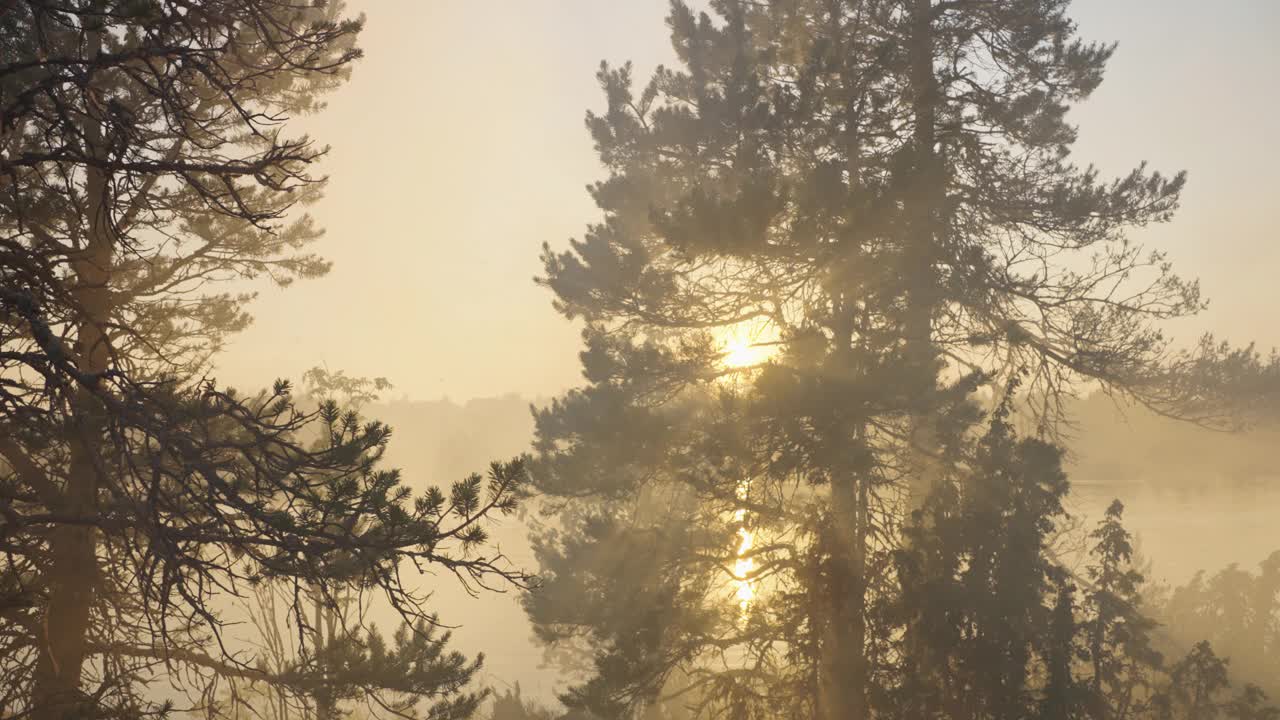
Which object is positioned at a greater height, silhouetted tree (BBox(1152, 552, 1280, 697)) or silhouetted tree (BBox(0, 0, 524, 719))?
silhouetted tree (BBox(0, 0, 524, 719))

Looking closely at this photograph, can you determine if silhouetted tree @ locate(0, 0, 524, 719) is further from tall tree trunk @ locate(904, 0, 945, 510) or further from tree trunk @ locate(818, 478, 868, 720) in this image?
tall tree trunk @ locate(904, 0, 945, 510)

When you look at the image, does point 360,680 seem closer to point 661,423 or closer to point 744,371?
point 661,423

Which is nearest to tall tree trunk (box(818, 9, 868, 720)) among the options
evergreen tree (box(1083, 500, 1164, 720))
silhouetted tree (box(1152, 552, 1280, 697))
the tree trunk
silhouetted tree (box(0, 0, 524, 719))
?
the tree trunk

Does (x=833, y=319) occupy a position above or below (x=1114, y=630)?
above

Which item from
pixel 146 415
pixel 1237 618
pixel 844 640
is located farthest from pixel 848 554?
pixel 1237 618

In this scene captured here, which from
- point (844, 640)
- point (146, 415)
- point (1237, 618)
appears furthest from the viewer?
point (1237, 618)

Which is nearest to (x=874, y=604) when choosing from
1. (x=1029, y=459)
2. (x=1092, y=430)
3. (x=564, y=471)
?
(x=1029, y=459)

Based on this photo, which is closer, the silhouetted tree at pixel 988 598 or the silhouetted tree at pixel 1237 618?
the silhouetted tree at pixel 988 598

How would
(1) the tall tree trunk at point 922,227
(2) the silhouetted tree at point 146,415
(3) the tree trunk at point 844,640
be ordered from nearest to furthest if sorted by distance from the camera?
(2) the silhouetted tree at point 146,415, (3) the tree trunk at point 844,640, (1) the tall tree trunk at point 922,227

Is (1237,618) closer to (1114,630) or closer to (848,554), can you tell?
(1114,630)

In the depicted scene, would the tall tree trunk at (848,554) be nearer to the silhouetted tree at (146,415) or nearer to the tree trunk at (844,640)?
the tree trunk at (844,640)

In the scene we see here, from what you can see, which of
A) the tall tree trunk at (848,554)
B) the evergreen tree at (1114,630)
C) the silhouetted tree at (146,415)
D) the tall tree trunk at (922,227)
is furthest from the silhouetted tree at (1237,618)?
the silhouetted tree at (146,415)

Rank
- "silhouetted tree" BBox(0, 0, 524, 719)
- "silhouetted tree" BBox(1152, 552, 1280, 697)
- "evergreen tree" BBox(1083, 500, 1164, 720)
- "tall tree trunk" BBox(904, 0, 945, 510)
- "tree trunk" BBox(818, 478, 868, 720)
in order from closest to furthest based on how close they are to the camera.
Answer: "silhouetted tree" BBox(0, 0, 524, 719), "tree trunk" BBox(818, 478, 868, 720), "tall tree trunk" BBox(904, 0, 945, 510), "evergreen tree" BBox(1083, 500, 1164, 720), "silhouetted tree" BBox(1152, 552, 1280, 697)

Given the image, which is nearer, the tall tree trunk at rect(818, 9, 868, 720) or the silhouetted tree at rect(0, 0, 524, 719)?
the silhouetted tree at rect(0, 0, 524, 719)
